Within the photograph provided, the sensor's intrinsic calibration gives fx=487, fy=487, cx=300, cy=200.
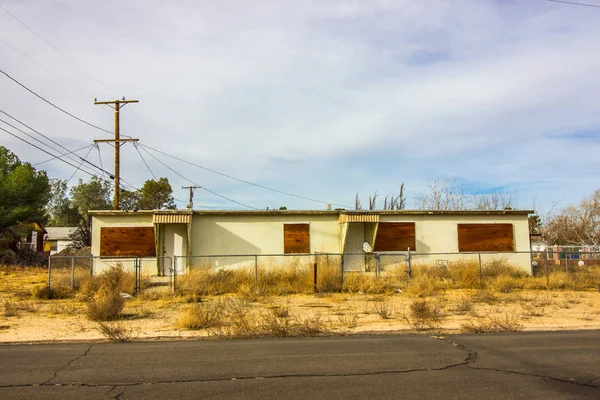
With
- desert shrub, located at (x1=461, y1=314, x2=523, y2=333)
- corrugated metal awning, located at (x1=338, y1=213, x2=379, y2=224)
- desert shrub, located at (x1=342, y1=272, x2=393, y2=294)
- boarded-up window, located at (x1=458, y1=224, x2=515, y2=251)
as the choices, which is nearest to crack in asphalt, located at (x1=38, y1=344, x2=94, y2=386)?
desert shrub, located at (x1=461, y1=314, x2=523, y2=333)

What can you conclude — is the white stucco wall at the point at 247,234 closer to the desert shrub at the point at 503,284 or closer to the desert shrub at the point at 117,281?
the desert shrub at the point at 117,281

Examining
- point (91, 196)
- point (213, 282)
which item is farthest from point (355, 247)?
point (91, 196)

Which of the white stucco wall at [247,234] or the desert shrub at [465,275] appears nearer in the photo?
the desert shrub at [465,275]

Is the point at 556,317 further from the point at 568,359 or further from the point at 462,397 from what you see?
the point at 462,397

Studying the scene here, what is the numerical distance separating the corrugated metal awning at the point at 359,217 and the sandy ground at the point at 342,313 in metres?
4.93

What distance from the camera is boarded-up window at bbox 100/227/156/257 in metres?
21.1

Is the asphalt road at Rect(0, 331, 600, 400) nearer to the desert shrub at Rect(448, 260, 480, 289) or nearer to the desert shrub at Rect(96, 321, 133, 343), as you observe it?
the desert shrub at Rect(96, 321, 133, 343)

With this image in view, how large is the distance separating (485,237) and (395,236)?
175 inches

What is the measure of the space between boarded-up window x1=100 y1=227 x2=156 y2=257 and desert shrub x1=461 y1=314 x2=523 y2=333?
47.4 ft

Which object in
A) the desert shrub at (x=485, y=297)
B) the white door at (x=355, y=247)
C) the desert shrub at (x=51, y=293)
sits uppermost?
the white door at (x=355, y=247)

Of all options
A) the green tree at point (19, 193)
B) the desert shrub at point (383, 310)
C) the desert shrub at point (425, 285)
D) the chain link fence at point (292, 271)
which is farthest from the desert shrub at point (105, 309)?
the green tree at point (19, 193)

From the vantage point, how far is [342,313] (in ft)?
43.2

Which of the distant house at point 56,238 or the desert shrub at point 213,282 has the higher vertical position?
the distant house at point 56,238

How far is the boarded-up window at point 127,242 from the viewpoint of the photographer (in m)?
21.1
